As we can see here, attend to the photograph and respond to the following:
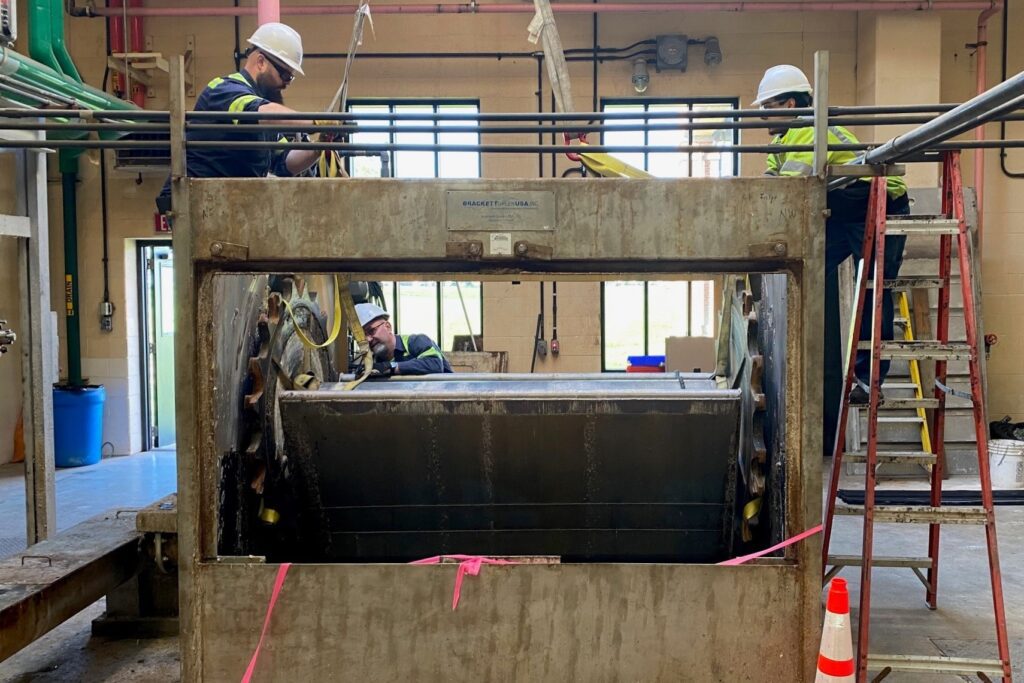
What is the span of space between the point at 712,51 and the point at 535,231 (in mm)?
6074

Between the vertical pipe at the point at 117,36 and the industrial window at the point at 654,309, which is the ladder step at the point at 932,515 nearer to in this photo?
the industrial window at the point at 654,309

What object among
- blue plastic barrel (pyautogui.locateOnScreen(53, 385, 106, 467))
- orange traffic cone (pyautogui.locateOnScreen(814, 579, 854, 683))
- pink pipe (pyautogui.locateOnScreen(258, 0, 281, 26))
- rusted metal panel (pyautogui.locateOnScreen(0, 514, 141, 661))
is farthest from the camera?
blue plastic barrel (pyautogui.locateOnScreen(53, 385, 106, 467))

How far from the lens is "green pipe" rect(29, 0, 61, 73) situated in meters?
4.79

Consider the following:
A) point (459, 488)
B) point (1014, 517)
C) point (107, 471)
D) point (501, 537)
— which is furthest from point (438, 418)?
point (107, 471)

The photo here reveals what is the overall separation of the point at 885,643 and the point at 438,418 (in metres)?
2.08

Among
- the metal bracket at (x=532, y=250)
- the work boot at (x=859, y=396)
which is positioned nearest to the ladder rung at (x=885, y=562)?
the work boot at (x=859, y=396)

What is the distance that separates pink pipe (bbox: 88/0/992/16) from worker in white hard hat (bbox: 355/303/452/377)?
355cm

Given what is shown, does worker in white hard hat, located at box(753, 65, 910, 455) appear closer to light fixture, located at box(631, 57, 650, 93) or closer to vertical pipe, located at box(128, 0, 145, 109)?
light fixture, located at box(631, 57, 650, 93)

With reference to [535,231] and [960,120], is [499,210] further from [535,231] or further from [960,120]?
[960,120]

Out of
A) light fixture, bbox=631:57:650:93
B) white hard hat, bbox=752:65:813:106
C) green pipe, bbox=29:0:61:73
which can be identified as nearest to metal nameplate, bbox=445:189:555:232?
white hard hat, bbox=752:65:813:106

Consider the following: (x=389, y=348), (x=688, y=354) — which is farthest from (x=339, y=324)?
(x=688, y=354)

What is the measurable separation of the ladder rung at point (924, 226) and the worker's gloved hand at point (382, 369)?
2147 mm

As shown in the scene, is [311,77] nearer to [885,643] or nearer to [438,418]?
[438,418]

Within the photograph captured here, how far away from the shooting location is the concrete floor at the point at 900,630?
10.3ft
